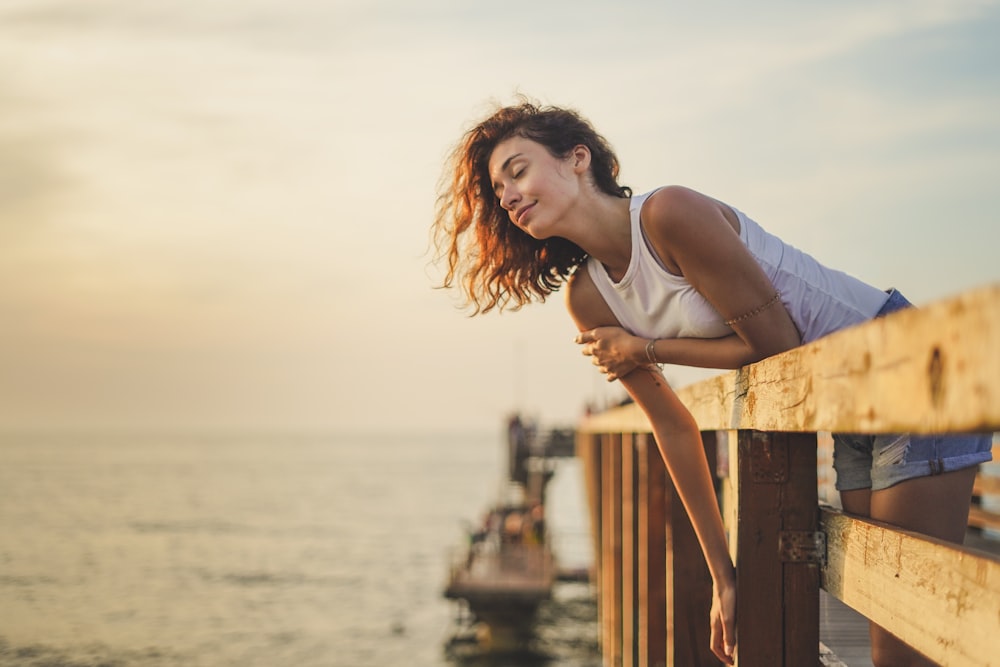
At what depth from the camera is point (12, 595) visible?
39781 mm

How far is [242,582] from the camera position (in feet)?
148

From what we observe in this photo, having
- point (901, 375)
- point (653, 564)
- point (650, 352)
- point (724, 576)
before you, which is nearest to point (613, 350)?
point (650, 352)

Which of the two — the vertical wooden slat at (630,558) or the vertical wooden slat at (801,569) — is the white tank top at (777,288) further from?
the vertical wooden slat at (630,558)

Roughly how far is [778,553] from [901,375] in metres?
1.24

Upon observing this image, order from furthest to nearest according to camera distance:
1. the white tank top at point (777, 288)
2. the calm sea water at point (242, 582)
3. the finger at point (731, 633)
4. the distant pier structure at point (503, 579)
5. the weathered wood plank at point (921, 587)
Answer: the calm sea water at point (242, 582)
the distant pier structure at point (503, 579)
the white tank top at point (777, 288)
the finger at point (731, 633)
the weathered wood plank at point (921, 587)

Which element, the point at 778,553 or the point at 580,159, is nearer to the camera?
the point at 778,553

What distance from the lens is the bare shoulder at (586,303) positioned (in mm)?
3393

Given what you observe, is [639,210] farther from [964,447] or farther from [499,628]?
[499,628]

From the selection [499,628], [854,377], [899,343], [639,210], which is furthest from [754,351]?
[499,628]

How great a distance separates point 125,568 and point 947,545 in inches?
2047

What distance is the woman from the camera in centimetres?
277

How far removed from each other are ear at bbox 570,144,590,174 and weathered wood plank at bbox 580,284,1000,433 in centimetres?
107

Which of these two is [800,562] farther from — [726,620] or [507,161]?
[507,161]

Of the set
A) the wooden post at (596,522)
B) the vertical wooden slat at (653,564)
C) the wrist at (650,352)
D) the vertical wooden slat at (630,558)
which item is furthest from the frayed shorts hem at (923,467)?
the wooden post at (596,522)
